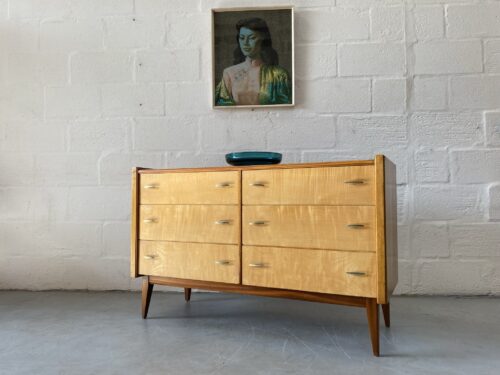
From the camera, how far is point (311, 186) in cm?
161

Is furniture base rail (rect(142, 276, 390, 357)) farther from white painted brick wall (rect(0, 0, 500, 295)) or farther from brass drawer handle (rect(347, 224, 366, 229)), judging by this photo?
white painted brick wall (rect(0, 0, 500, 295))

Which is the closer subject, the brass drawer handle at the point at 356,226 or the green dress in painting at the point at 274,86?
the brass drawer handle at the point at 356,226

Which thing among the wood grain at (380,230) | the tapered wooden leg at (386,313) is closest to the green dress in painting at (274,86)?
the wood grain at (380,230)

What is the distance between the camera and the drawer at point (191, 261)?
1.75 m

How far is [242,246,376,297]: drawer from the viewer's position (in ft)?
4.97

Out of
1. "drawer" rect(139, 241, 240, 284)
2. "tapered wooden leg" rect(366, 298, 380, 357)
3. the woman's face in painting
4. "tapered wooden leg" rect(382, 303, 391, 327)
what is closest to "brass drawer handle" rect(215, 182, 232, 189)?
"drawer" rect(139, 241, 240, 284)

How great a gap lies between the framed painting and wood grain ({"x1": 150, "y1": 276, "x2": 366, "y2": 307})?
3.73 ft

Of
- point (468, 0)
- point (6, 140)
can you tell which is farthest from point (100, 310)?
point (468, 0)

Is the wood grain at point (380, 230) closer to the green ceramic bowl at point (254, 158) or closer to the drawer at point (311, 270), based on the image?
the drawer at point (311, 270)

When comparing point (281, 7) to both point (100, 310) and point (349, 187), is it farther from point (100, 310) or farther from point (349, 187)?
point (100, 310)

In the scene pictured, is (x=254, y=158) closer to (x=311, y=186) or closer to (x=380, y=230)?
Result: (x=311, y=186)

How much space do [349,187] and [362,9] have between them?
142 cm

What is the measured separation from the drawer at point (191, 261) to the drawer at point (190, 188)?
0.21 m

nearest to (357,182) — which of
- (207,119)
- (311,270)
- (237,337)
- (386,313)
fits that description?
(311,270)
